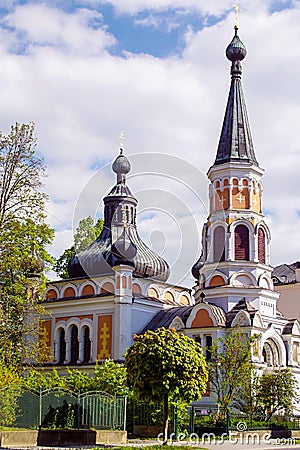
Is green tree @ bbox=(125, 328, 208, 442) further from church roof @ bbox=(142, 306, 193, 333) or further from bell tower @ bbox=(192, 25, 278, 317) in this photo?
church roof @ bbox=(142, 306, 193, 333)

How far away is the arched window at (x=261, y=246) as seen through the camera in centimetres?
4259

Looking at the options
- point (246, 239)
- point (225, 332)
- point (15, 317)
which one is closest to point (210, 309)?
point (225, 332)

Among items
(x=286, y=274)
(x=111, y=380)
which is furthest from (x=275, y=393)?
(x=286, y=274)

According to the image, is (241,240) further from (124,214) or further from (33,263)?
(33,263)

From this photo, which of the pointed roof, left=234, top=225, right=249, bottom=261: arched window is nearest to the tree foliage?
left=234, top=225, right=249, bottom=261: arched window

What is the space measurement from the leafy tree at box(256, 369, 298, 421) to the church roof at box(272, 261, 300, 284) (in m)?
18.5

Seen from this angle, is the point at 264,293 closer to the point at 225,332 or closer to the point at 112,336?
the point at 225,332

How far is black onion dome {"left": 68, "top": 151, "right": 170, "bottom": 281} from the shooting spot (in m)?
44.2

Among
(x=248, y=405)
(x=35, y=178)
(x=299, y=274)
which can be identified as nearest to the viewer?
(x=35, y=178)

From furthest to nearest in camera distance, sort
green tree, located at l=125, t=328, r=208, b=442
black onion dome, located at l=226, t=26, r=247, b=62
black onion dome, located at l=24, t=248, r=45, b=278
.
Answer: black onion dome, located at l=226, t=26, r=247, b=62
black onion dome, located at l=24, t=248, r=45, b=278
green tree, located at l=125, t=328, r=208, b=442

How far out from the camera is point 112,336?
42781mm

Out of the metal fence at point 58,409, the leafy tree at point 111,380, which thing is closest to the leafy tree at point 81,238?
the leafy tree at point 111,380

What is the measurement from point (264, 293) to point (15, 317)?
15.8 m

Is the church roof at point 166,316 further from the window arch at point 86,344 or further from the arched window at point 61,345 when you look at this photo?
the arched window at point 61,345
